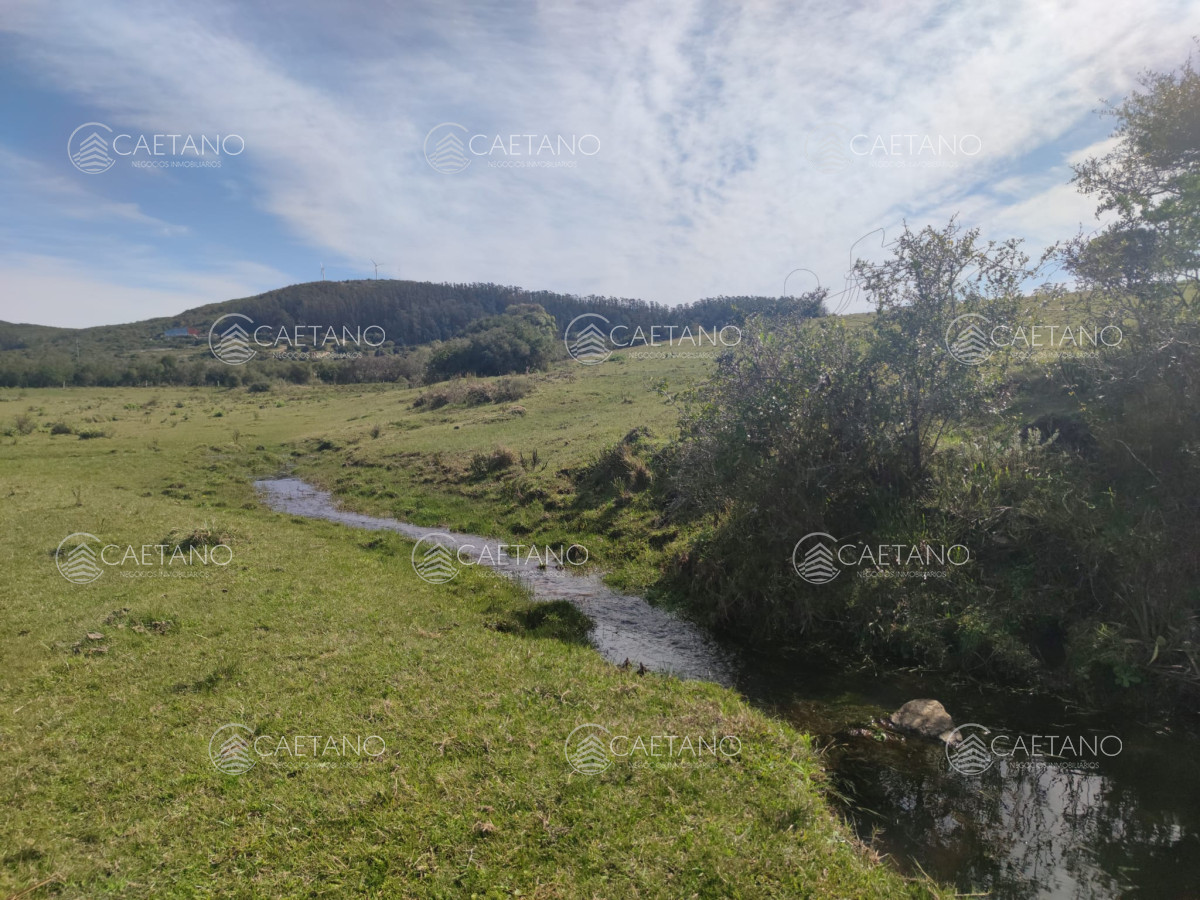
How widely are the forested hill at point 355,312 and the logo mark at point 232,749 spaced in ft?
482

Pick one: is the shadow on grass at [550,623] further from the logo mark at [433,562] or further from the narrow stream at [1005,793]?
the logo mark at [433,562]

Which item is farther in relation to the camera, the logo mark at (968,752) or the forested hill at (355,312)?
the forested hill at (355,312)

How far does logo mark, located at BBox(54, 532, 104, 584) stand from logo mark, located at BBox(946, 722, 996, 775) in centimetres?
2003

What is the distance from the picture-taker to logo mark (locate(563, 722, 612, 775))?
329 inches

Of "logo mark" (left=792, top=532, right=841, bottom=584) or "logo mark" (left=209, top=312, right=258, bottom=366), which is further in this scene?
"logo mark" (left=209, top=312, right=258, bottom=366)

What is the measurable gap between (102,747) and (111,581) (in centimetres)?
892

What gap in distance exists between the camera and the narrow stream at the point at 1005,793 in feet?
23.5

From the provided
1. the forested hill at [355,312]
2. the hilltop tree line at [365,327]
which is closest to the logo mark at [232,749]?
the hilltop tree line at [365,327]

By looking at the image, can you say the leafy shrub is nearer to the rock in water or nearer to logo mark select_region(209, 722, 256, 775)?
logo mark select_region(209, 722, 256, 775)

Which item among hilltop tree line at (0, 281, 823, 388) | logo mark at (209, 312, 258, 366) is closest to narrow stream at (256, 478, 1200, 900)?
hilltop tree line at (0, 281, 823, 388)

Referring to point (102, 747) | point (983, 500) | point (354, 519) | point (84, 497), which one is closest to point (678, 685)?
point (983, 500)

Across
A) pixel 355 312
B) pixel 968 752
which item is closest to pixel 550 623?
pixel 968 752

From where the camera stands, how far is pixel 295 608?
14188mm

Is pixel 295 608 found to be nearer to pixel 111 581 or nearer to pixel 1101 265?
pixel 111 581
